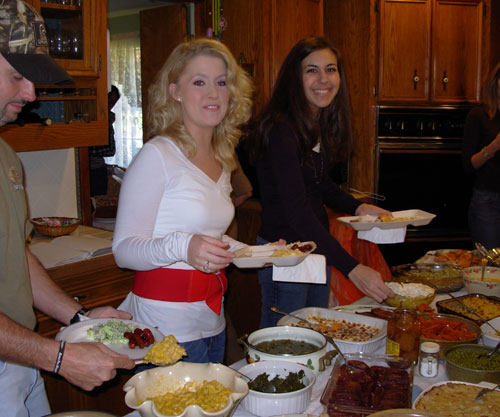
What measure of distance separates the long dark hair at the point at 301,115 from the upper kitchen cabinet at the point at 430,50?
2.31m

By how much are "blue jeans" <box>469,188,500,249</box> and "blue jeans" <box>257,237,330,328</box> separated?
154 centimetres

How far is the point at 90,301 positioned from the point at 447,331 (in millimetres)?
1486

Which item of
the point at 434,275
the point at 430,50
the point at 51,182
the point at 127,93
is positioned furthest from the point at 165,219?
the point at 127,93

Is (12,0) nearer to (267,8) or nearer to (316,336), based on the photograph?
(316,336)

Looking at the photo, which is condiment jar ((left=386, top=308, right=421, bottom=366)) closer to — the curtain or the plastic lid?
the plastic lid

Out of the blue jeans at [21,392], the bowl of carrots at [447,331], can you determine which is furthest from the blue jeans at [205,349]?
the bowl of carrots at [447,331]

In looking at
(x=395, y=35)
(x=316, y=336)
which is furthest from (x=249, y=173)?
(x=316, y=336)

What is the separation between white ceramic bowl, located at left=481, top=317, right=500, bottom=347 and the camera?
1665 millimetres

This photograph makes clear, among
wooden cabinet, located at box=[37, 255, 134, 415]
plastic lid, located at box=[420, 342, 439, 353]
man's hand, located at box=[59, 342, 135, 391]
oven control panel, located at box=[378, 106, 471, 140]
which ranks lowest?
wooden cabinet, located at box=[37, 255, 134, 415]

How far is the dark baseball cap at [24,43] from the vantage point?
4.45 feet

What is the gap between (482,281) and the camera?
7.16 ft

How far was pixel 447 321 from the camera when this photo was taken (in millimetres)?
1775

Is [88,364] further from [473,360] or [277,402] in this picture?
[473,360]

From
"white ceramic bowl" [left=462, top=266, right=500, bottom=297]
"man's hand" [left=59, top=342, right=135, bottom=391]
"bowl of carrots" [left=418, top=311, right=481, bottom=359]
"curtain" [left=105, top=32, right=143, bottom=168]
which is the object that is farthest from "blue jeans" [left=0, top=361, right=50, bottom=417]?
"curtain" [left=105, top=32, right=143, bottom=168]
